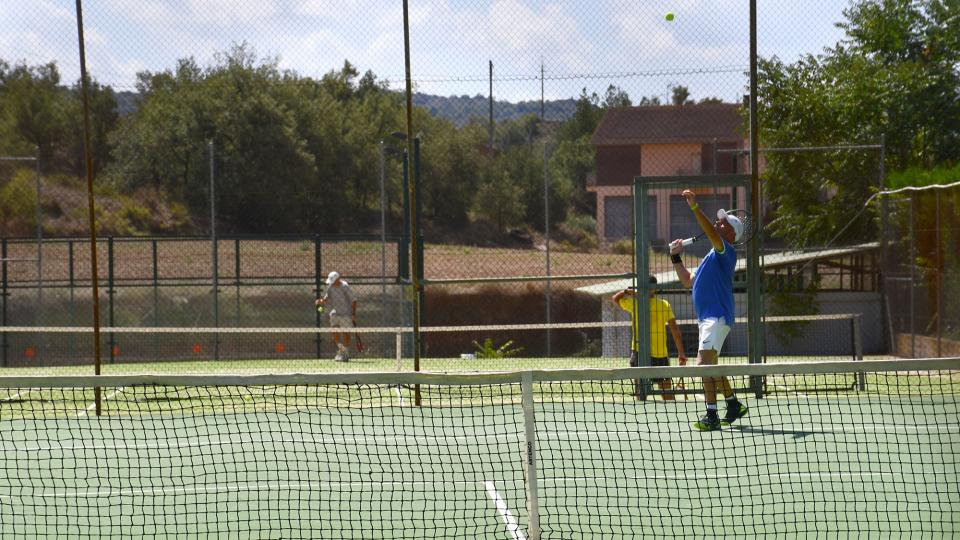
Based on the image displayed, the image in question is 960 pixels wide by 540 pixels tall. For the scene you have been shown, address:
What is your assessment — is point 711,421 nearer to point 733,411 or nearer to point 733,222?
point 733,411

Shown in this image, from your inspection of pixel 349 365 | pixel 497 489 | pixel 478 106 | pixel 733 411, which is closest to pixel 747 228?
pixel 733 411

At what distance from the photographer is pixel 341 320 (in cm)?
1883

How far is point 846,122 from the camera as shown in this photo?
21.6 metres

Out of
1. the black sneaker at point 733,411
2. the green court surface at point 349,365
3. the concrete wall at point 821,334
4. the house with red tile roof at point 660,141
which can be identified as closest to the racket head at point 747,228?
the black sneaker at point 733,411

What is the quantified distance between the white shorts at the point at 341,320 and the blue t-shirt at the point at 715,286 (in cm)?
993

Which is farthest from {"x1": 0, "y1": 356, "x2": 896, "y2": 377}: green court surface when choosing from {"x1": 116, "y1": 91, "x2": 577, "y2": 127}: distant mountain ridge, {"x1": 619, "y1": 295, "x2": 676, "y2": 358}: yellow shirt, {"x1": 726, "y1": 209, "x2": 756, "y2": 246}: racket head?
{"x1": 116, "y1": 91, "x2": 577, "y2": 127}: distant mountain ridge

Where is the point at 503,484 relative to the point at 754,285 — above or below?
below

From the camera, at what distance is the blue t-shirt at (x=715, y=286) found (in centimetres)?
946

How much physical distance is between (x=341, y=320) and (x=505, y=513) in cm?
1266

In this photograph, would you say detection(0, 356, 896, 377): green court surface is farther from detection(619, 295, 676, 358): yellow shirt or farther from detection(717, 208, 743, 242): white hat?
detection(717, 208, 743, 242): white hat

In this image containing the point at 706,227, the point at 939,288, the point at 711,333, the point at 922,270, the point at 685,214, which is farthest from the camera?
the point at 685,214

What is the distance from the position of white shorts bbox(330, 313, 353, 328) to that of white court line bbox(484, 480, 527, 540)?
11.6 meters

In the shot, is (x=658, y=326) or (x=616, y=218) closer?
(x=658, y=326)

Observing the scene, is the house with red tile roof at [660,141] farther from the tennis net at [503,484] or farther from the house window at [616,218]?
the tennis net at [503,484]
